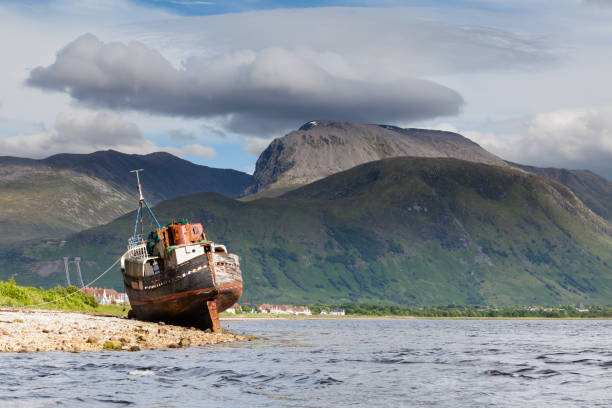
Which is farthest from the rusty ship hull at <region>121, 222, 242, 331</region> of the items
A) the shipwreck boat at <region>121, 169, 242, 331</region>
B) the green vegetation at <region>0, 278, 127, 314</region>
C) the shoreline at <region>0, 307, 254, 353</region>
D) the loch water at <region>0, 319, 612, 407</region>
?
the loch water at <region>0, 319, 612, 407</region>

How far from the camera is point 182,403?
30.2 m

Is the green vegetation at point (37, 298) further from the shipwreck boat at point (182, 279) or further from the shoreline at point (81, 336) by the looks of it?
the shoreline at point (81, 336)

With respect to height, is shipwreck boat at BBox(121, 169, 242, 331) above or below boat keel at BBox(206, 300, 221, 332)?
above

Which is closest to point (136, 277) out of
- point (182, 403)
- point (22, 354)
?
point (22, 354)

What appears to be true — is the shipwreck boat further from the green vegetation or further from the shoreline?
the green vegetation

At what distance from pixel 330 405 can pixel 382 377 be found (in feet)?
38.3

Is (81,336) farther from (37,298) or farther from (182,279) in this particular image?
(37,298)

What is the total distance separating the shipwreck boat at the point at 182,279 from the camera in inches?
2945

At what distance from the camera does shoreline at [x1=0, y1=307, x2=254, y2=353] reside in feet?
159

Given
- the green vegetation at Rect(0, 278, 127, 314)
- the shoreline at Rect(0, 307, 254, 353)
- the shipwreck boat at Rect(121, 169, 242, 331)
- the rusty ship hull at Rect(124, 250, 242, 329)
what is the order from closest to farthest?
the shoreline at Rect(0, 307, 254, 353), the rusty ship hull at Rect(124, 250, 242, 329), the shipwreck boat at Rect(121, 169, 242, 331), the green vegetation at Rect(0, 278, 127, 314)

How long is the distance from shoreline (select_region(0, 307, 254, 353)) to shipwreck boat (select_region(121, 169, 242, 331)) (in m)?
4.81

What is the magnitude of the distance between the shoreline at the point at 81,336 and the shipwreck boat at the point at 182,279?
189 inches

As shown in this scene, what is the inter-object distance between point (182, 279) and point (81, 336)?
21.2 m

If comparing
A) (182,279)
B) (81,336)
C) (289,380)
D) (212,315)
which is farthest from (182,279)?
(289,380)
